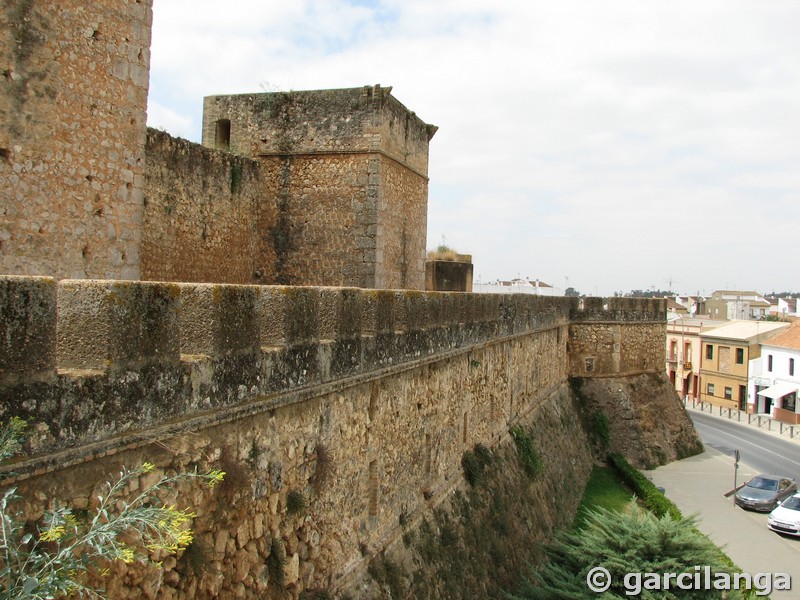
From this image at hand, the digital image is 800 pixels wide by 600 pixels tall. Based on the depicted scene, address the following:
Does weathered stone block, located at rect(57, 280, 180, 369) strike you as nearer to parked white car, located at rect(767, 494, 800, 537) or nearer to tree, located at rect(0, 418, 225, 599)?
tree, located at rect(0, 418, 225, 599)

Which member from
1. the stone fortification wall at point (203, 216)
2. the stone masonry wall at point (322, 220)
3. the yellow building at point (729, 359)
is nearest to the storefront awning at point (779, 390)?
the yellow building at point (729, 359)

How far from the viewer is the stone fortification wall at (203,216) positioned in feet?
30.9

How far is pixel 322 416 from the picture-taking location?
5.97 metres

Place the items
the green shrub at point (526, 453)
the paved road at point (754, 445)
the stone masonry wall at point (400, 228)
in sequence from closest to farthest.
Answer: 1. the stone masonry wall at point (400, 228)
2. the green shrub at point (526, 453)
3. the paved road at point (754, 445)

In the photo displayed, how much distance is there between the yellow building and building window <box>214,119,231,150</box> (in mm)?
37602

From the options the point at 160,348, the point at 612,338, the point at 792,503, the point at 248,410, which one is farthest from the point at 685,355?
the point at 160,348

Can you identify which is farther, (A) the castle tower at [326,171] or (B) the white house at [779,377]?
(B) the white house at [779,377]

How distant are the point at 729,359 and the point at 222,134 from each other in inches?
1541

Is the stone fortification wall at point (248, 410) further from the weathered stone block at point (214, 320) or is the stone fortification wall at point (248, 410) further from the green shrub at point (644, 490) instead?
the green shrub at point (644, 490)

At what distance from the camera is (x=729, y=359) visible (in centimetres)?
4384

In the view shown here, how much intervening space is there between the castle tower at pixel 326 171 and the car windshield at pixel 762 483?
45.4 ft

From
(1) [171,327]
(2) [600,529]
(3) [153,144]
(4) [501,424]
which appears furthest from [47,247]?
(4) [501,424]

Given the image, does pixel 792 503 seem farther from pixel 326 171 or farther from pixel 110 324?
pixel 110 324

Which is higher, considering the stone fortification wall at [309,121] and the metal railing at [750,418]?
the stone fortification wall at [309,121]
